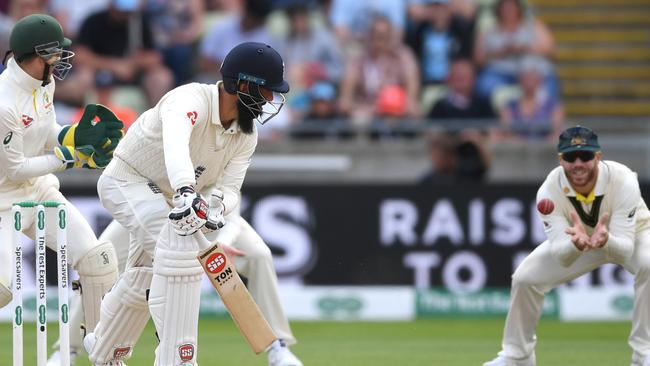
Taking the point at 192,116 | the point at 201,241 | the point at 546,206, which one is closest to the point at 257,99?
the point at 192,116

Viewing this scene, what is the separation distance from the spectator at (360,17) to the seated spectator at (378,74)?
7.7 inches

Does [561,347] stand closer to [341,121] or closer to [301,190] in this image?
[301,190]

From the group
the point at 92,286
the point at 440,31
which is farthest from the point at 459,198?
the point at 92,286

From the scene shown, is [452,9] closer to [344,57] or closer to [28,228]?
[344,57]

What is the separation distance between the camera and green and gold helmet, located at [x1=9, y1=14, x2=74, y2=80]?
536 centimetres

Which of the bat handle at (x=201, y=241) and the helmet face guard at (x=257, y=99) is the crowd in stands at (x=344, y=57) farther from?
the bat handle at (x=201, y=241)

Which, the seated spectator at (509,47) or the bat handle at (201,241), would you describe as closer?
the bat handle at (201,241)

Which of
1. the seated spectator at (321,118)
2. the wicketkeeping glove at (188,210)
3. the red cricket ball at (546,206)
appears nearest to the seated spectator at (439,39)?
the seated spectator at (321,118)

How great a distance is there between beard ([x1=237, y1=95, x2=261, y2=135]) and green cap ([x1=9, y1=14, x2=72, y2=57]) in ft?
3.00

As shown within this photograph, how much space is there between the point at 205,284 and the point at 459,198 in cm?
193

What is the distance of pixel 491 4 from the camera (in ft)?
36.1

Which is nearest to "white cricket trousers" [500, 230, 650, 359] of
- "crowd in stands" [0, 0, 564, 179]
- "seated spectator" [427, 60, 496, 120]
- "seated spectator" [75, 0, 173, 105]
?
"crowd in stands" [0, 0, 564, 179]

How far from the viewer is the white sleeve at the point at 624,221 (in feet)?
18.7

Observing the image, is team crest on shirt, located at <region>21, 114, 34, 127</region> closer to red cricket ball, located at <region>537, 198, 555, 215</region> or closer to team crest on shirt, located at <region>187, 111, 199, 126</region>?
team crest on shirt, located at <region>187, 111, 199, 126</region>
